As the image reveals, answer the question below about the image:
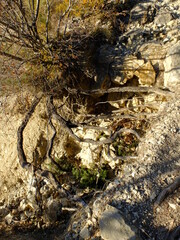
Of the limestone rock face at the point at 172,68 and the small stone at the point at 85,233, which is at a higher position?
the limestone rock face at the point at 172,68

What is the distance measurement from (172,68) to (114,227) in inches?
104

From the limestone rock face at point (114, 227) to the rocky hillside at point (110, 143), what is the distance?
10cm

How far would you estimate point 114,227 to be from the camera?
6.74 ft

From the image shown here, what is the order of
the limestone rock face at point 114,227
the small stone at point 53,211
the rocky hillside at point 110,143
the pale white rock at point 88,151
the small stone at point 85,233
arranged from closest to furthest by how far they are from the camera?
the limestone rock face at point 114,227, the small stone at point 85,233, the rocky hillside at point 110,143, the small stone at point 53,211, the pale white rock at point 88,151

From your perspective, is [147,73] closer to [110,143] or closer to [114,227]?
[110,143]

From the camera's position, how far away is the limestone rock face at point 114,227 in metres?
1.99

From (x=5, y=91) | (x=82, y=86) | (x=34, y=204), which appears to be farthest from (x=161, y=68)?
(x=34, y=204)

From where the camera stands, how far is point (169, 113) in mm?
3258

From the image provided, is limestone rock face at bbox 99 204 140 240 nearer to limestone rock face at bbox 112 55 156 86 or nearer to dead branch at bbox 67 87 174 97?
dead branch at bbox 67 87 174 97

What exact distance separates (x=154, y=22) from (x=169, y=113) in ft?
6.62

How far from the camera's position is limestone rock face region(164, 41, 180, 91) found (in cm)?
374

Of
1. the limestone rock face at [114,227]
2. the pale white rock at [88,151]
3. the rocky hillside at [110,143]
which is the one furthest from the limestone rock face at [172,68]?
the limestone rock face at [114,227]

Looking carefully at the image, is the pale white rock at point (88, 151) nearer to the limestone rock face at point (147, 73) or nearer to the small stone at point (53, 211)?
the small stone at point (53, 211)

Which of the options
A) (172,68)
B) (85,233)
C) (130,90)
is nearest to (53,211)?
(85,233)
